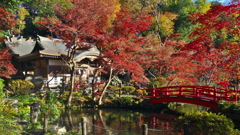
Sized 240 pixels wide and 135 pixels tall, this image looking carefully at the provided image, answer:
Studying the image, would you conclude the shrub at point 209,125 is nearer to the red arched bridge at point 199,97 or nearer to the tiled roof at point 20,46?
the red arched bridge at point 199,97

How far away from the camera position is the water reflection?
8.42 metres

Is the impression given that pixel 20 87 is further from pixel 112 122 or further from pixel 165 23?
pixel 165 23

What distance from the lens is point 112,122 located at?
10070 millimetres

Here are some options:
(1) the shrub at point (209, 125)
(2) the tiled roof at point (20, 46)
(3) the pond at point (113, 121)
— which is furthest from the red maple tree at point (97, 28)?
(2) the tiled roof at point (20, 46)

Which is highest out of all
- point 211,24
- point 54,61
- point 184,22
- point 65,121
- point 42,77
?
point 184,22

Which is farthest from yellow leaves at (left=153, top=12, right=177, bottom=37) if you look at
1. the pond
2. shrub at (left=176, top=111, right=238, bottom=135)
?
shrub at (left=176, top=111, right=238, bottom=135)

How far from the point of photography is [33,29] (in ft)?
110

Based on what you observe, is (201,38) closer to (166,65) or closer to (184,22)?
(166,65)

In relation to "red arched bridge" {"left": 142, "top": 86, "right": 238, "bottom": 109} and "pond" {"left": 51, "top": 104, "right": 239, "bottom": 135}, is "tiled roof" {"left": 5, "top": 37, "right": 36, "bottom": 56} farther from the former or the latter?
"red arched bridge" {"left": 142, "top": 86, "right": 238, "bottom": 109}

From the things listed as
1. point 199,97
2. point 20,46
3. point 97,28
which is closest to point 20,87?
point 97,28

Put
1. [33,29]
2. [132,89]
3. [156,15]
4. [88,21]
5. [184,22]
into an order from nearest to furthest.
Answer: [88,21] < [132,89] < [156,15] < [184,22] < [33,29]

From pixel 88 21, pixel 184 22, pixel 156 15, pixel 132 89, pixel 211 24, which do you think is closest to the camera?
pixel 211 24

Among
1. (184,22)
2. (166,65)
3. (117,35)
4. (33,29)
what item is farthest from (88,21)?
(33,29)

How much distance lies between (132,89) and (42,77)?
864cm
